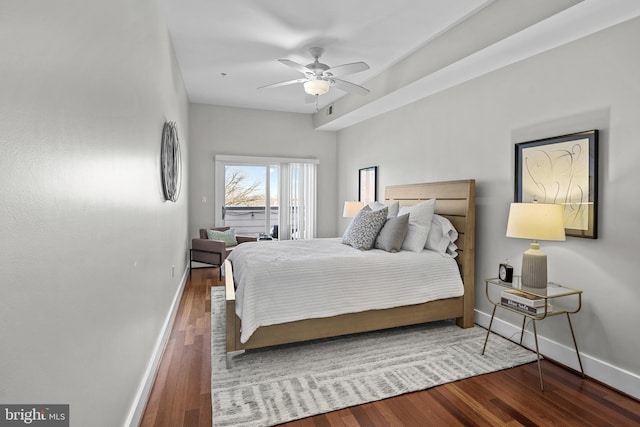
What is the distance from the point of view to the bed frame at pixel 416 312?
2594 mm

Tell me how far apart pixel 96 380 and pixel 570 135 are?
3.30m

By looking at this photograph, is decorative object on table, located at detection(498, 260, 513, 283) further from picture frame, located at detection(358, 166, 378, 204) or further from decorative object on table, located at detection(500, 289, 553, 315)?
picture frame, located at detection(358, 166, 378, 204)

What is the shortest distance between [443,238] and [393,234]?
0.54 m

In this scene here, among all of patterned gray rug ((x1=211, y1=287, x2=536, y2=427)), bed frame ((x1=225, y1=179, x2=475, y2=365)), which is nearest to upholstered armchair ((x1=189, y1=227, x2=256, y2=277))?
bed frame ((x1=225, y1=179, x2=475, y2=365))

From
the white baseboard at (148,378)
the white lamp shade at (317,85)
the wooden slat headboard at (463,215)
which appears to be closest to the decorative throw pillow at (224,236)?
the white baseboard at (148,378)

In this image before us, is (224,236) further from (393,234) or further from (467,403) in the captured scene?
(467,403)

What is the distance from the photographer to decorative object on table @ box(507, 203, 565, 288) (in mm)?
2387

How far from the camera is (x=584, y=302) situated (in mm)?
A: 2520

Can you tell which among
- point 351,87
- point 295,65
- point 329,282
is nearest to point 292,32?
point 295,65

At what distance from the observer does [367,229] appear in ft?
11.5

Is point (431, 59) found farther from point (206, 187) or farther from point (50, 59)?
point (206, 187)

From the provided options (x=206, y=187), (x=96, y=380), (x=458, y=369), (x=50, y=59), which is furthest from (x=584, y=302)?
(x=206, y=187)

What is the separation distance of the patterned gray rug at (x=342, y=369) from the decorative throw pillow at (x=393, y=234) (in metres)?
0.81

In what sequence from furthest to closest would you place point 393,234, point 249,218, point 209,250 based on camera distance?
point 249,218 → point 209,250 → point 393,234
